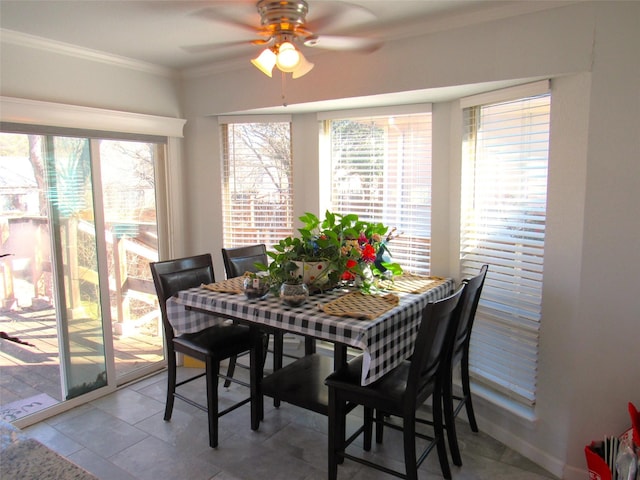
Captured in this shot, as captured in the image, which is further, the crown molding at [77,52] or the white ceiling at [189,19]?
the crown molding at [77,52]

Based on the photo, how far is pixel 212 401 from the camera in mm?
2582

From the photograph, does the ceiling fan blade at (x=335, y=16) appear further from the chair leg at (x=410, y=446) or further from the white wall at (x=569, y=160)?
the chair leg at (x=410, y=446)

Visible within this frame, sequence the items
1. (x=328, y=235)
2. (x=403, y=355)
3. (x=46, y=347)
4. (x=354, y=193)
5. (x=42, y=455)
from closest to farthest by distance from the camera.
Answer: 1. (x=42, y=455)
2. (x=403, y=355)
3. (x=328, y=235)
4. (x=46, y=347)
5. (x=354, y=193)

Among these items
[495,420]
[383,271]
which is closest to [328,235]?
[383,271]

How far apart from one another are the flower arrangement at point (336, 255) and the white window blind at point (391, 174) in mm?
495

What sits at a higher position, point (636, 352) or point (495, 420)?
point (636, 352)

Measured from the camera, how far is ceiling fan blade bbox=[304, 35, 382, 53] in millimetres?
1983

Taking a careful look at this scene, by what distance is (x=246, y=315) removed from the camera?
2.38 meters

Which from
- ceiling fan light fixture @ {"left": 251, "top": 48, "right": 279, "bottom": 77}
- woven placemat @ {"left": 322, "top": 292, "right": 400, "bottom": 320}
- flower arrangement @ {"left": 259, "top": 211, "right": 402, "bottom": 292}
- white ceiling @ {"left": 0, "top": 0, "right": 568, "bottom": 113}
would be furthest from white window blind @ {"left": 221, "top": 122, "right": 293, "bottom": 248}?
ceiling fan light fixture @ {"left": 251, "top": 48, "right": 279, "bottom": 77}

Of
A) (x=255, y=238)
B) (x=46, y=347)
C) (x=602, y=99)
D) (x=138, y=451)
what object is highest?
(x=602, y=99)

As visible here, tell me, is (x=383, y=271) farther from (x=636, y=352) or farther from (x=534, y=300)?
(x=636, y=352)

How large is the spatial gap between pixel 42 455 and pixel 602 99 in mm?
2387

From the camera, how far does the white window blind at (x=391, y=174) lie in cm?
310

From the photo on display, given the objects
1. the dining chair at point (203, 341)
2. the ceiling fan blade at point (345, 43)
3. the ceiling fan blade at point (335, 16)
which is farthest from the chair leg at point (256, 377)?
the ceiling fan blade at point (335, 16)
